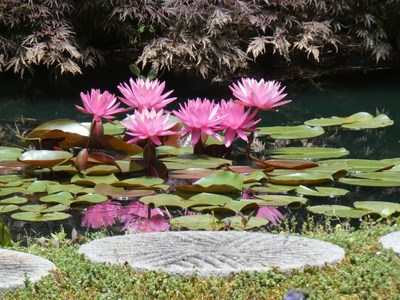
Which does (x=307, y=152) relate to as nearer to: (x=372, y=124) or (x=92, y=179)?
(x=372, y=124)

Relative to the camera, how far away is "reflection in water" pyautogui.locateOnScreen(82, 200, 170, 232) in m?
3.51

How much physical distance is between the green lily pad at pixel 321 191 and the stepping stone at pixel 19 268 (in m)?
1.56

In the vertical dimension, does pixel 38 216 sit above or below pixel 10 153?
below

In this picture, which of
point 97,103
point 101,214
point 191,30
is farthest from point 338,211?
point 191,30

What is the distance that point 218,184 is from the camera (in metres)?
3.89

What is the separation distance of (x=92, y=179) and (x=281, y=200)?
2.96ft

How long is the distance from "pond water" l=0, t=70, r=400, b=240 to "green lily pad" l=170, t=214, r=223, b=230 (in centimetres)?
163

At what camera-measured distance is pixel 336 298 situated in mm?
2348

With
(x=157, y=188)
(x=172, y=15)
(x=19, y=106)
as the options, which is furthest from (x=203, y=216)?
(x=172, y=15)

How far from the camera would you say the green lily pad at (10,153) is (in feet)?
14.6

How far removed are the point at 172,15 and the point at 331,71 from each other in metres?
1.87

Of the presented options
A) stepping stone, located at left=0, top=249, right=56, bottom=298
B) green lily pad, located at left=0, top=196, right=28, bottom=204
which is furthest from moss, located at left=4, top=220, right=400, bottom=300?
green lily pad, located at left=0, top=196, right=28, bottom=204

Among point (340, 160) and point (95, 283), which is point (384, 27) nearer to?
point (340, 160)

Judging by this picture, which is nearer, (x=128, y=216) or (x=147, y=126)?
(x=128, y=216)
